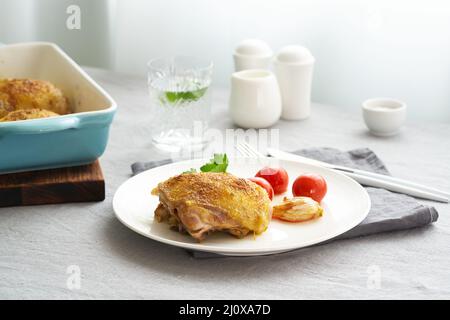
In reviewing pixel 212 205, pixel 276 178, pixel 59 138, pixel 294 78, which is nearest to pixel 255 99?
pixel 294 78

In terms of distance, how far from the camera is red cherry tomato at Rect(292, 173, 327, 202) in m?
1.48

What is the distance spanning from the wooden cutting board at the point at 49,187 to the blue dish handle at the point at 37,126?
0.10 metres

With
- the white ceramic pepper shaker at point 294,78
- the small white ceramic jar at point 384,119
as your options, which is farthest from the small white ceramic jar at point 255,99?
the small white ceramic jar at point 384,119

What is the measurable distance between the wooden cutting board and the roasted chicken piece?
0.23 metres

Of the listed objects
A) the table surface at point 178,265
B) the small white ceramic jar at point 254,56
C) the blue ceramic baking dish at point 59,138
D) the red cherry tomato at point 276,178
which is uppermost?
the small white ceramic jar at point 254,56

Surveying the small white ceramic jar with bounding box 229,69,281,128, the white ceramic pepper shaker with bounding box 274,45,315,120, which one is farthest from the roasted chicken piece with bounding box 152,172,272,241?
the white ceramic pepper shaker with bounding box 274,45,315,120

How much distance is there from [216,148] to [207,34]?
856 mm

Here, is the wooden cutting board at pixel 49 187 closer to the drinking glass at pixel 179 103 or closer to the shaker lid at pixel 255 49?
the drinking glass at pixel 179 103

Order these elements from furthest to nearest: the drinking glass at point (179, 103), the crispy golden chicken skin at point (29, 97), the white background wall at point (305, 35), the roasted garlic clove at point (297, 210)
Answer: the white background wall at point (305, 35) < the drinking glass at point (179, 103) < the crispy golden chicken skin at point (29, 97) < the roasted garlic clove at point (297, 210)

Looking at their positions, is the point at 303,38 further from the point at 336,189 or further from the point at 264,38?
the point at 336,189

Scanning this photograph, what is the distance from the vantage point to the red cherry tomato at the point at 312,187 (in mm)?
1480

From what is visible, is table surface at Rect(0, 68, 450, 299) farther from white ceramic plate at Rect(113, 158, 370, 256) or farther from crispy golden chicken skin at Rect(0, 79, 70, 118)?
crispy golden chicken skin at Rect(0, 79, 70, 118)

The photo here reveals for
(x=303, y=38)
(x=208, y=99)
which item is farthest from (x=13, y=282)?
(x=303, y=38)
